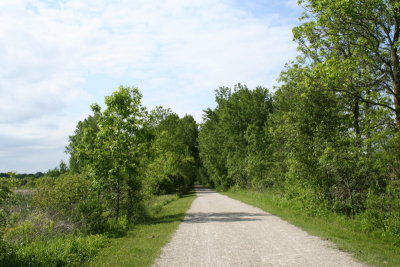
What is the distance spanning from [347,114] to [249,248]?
356 inches

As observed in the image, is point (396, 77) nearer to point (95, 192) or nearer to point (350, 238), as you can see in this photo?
point (350, 238)

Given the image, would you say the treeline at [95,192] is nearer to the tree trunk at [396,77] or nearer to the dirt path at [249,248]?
the dirt path at [249,248]

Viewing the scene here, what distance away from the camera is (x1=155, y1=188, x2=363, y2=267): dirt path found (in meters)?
7.57

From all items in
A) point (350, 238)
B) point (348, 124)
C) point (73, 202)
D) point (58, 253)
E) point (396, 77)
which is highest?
point (396, 77)

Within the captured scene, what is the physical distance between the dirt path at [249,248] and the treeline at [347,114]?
10.4 ft

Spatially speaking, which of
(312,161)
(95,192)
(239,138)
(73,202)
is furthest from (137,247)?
(239,138)

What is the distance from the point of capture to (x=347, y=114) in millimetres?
14836

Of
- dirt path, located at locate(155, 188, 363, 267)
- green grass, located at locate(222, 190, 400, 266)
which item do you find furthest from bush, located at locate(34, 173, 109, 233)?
green grass, located at locate(222, 190, 400, 266)

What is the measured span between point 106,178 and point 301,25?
37.2 ft

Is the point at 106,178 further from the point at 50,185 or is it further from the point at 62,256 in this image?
the point at 62,256

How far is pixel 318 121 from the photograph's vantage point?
15211 mm

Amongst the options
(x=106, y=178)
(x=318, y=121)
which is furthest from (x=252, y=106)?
(x=106, y=178)

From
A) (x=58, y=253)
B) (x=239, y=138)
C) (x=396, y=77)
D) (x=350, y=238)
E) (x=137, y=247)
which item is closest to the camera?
(x=58, y=253)

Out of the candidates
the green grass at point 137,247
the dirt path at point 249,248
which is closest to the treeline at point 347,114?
the dirt path at point 249,248
